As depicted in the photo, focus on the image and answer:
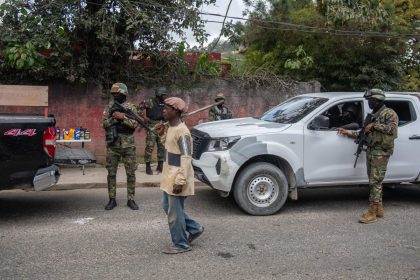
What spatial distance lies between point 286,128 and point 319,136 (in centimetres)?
51

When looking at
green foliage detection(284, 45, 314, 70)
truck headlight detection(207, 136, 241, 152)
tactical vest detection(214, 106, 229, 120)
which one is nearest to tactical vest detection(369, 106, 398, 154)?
truck headlight detection(207, 136, 241, 152)

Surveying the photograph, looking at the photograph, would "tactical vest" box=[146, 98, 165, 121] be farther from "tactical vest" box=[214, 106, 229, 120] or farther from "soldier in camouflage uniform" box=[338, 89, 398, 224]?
"soldier in camouflage uniform" box=[338, 89, 398, 224]

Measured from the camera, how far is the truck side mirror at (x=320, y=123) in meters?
7.00

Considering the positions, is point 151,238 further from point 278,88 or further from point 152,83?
point 278,88

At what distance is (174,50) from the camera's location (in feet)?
37.1

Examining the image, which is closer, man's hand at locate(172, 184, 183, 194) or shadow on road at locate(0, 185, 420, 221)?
man's hand at locate(172, 184, 183, 194)

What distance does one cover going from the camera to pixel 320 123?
23.0ft

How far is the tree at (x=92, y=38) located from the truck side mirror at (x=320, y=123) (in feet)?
16.0

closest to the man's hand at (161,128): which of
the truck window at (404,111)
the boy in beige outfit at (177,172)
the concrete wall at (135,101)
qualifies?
the boy in beige outfit at (177,172)

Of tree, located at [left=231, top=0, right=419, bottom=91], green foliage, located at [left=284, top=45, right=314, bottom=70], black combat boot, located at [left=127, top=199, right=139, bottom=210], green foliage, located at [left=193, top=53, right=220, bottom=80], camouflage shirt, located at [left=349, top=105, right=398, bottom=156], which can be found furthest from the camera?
green foliage, located at [left=284, top=45, right=314, bottom=70]

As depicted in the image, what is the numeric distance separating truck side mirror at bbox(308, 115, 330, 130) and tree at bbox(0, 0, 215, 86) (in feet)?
16.0

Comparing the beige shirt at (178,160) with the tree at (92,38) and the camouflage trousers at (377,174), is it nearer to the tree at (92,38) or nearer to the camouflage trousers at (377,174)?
the camouflage trousers at (377,174)

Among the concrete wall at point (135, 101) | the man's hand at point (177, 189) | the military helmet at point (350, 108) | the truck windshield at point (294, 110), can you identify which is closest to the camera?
the man's hand at point (177, 189)

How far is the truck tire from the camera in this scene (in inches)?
262
